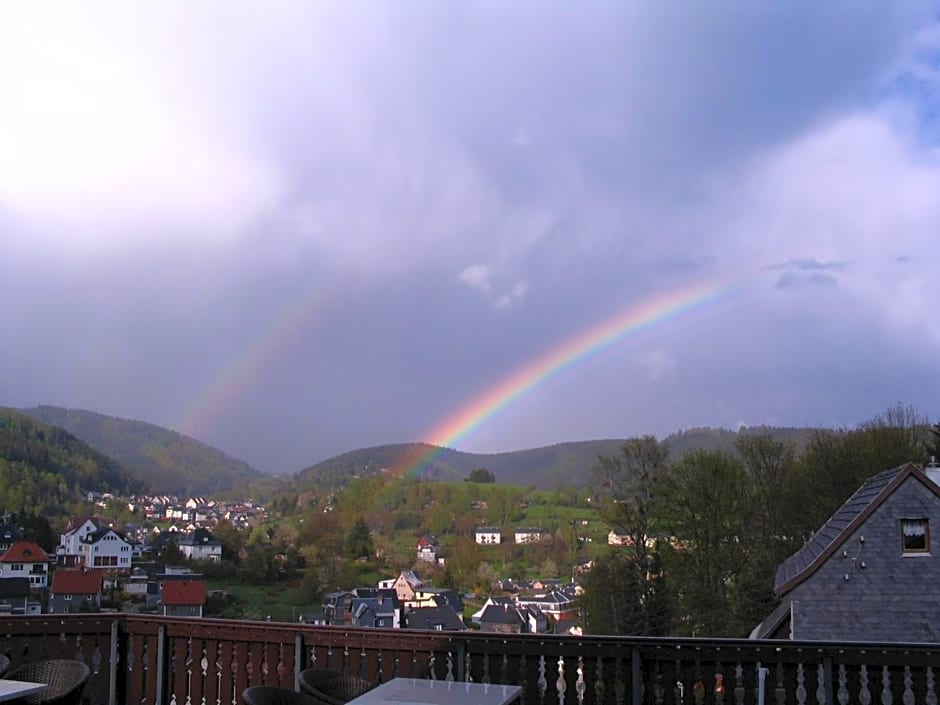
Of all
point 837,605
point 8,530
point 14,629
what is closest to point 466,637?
point 14,629

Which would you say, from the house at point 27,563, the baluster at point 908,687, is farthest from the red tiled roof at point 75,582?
the baluster at point 908,687

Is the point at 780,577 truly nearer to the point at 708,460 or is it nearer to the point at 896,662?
the point at 708,460

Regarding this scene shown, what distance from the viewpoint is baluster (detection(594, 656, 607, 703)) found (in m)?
4.17

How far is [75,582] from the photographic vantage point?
19.9m

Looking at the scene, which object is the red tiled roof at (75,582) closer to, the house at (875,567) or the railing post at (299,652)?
the house at (875,567)

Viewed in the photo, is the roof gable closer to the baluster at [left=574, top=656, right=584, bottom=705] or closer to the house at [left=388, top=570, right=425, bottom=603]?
the baluster at [left=574, top=656, right=584, bottom=705]

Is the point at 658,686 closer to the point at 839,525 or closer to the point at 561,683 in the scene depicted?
the point at 561,683

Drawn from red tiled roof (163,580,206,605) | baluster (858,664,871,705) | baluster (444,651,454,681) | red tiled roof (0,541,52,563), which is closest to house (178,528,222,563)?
red tiled roof (0,541,52,563)

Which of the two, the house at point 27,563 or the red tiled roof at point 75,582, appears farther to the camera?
the house at point 27,563

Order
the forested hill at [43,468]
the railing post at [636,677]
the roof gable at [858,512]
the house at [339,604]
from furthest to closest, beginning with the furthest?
the forested hill at [43,468] → the house at [339,604] → the roof gable at [858,512] → the railing post at [636,677]

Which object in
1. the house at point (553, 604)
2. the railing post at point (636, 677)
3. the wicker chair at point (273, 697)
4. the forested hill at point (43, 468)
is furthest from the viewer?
the house at point (553, 604)

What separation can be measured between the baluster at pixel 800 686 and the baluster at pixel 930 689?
56 cm

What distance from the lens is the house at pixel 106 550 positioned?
25.7 m

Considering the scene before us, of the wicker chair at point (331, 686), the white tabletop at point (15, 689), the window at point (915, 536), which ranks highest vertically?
the white tabletop at point (15, 689)
